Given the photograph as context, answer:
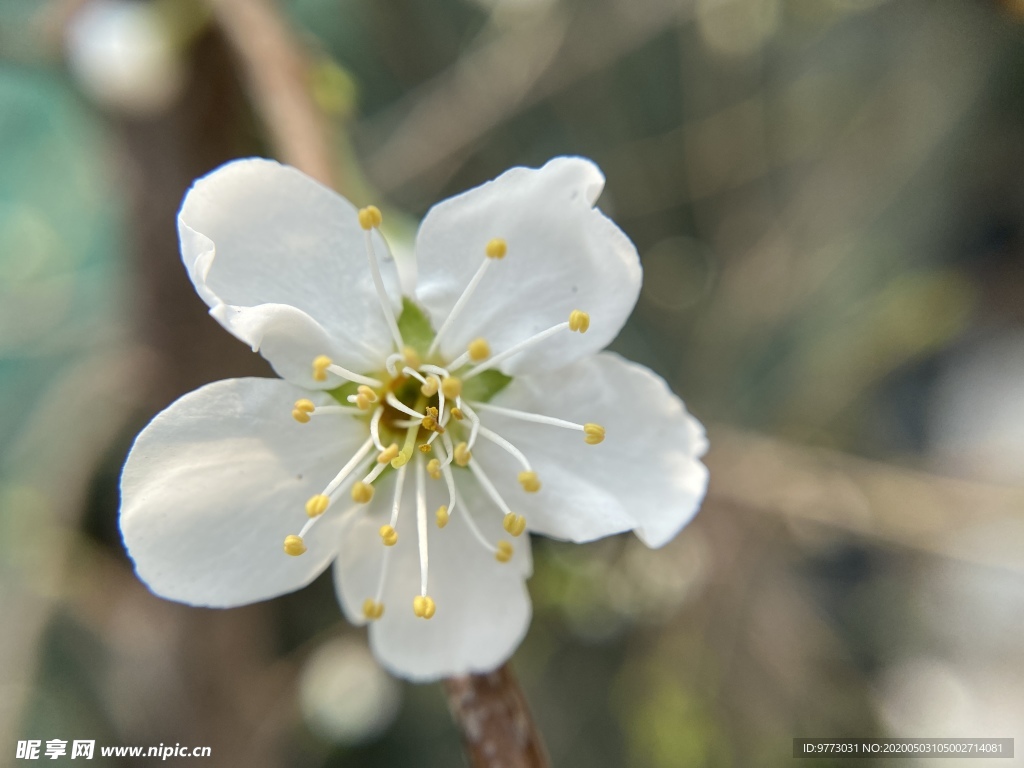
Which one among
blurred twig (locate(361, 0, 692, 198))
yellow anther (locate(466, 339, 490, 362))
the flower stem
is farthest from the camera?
blurred twig (locate(361, 0, 692, 198))

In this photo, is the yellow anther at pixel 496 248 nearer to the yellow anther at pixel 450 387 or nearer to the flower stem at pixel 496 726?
the yellow anther at pixel 450 387

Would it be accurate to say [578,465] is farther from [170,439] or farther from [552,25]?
[552,25]

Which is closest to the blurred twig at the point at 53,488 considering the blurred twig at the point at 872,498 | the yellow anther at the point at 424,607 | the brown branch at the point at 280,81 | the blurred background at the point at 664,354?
the blurred background at the point at 664,354

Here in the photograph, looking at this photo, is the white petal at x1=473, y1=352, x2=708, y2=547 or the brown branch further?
the brown branch

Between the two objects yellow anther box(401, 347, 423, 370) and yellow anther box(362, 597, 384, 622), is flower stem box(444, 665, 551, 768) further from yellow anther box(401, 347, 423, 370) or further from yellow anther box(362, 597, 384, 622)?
yellow anther box(401, 347, 423, 370)

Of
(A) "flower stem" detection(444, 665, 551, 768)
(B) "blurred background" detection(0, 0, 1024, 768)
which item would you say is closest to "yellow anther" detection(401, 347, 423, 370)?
(A) "flower stem" detection(444, 665, 551, 768)

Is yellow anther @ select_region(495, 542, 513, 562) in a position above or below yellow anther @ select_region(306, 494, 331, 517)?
below
